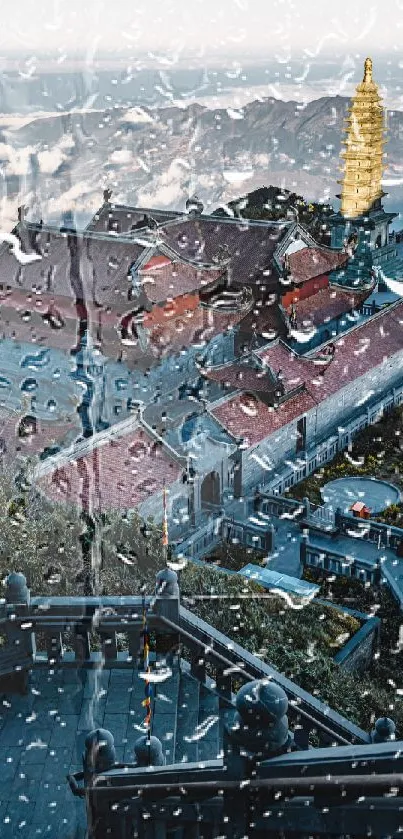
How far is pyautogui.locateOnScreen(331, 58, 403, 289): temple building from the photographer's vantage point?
39719mm

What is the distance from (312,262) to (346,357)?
675 centimetres

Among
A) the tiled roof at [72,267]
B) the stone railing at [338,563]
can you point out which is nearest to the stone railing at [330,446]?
the stone railing at [338,563]

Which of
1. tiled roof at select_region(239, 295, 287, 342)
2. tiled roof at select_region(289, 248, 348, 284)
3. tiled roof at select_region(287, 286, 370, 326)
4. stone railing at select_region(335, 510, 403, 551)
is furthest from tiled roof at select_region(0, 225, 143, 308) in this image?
stone railing at select_region(335, 510, 403, 551)

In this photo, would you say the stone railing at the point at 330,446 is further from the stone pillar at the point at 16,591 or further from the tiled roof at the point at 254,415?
the stone pillar at the point at 16,591

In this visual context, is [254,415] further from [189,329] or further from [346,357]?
[346,357]

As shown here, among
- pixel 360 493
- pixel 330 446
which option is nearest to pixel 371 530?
pixel 360 493

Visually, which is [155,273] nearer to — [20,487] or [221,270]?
[221,270]

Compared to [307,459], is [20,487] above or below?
above

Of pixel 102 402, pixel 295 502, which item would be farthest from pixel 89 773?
pixel 102 402

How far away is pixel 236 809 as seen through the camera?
621cm

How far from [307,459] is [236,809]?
17571 millimetres

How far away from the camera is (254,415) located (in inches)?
884

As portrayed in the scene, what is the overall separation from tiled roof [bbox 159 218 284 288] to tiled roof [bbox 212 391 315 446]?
808 centimetres

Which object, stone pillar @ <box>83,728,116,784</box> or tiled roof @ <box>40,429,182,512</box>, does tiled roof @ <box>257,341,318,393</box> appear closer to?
tiled roof @ <box>40,429,182,512</box>
